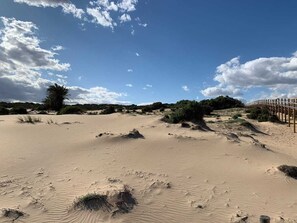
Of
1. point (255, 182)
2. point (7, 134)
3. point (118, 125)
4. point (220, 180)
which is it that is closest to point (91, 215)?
point (220, 180)

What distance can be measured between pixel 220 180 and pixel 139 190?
7.48 feet

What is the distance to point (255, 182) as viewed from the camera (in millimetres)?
9719

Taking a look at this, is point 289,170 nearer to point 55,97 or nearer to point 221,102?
point 55,97

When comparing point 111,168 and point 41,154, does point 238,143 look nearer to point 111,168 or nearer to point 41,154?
point 111,168

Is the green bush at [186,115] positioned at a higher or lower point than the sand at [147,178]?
higher

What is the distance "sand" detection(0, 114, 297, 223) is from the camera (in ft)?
25.4

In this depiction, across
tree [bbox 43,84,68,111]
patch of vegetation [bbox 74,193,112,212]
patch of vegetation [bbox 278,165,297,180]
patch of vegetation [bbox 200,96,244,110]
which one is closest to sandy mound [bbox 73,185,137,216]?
patch of vegetation [bbox 74,193,112,212]

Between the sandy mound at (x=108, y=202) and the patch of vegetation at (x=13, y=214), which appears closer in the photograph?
the patch of vegetation at (x=13, y=214)

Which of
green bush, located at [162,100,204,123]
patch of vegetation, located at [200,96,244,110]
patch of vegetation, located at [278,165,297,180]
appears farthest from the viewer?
patch of vegetation, located at [200,96,244,110]

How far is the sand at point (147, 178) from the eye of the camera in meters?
7.75

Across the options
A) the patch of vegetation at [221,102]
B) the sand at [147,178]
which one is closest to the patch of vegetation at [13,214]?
the sand at [147,178]

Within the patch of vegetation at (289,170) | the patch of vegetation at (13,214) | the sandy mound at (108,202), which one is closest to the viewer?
the patch of vegetation at (13,214)

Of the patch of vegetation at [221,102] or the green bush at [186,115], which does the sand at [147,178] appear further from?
the patch of vegetation at [221,102]

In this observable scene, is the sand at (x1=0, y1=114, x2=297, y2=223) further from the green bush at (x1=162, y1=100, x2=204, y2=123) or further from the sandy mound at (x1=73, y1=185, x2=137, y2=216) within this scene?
the green bush at (x1=162, y1=100, x2=204, y2=123)
